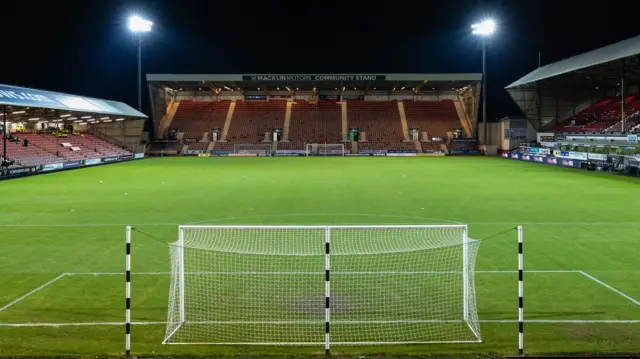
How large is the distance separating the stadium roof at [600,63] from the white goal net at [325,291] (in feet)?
109

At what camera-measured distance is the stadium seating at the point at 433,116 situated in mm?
69500

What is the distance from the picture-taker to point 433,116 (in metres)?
72.2

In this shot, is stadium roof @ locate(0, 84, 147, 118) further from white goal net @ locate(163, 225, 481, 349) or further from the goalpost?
white goal net @ locate(163, 225, 481, 349)

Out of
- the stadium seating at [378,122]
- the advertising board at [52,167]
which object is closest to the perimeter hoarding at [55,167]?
the advertising board at [52,167]

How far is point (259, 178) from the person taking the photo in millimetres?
30891

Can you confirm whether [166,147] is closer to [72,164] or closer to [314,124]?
[314,124]


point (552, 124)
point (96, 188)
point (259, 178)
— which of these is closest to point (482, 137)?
point (552, 124)

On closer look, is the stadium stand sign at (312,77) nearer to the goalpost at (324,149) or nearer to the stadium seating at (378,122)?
the goalpost at (324,149)

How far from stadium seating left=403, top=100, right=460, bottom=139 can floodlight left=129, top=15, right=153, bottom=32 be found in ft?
116

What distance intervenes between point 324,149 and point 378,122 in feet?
32.1

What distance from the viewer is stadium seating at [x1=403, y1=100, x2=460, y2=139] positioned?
69500 millimetres

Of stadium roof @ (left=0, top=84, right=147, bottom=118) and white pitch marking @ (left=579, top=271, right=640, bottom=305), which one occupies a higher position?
stadium roof @ (left=0, top=84, right=147, bottom=118)

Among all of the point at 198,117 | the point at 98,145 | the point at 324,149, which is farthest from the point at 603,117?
the point at 98,145

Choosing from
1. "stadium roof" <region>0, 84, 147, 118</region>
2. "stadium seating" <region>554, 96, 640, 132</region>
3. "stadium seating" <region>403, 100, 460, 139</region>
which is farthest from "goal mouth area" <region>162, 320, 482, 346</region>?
"stadium seating" <region>403, 100, 460, 139</region>
